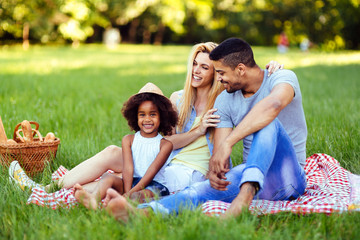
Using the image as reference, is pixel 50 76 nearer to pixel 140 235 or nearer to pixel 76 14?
pixel 140 235

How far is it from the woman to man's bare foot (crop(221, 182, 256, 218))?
765mm

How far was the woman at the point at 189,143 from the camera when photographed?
3574 millimetres

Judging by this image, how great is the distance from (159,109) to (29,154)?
4.48ft

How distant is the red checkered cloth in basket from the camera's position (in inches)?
118

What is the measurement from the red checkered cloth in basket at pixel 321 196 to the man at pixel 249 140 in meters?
0.11

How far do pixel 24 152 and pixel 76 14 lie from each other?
31.1 meters

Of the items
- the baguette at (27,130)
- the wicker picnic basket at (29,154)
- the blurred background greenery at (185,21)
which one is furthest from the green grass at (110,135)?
the blurred background greenery at (185,21)

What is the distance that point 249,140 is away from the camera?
3.55 meters

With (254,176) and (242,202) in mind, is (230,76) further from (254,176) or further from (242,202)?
(242,202)

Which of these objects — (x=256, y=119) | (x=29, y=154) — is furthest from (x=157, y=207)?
(x=29, y=154)

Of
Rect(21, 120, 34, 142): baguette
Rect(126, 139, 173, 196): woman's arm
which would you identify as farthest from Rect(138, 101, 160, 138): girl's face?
Rect(21, 120, 34, 142): baguette

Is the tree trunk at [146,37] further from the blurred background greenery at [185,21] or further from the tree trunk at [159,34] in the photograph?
the tree trunk at [159,34]

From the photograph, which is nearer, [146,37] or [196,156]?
[196,156]

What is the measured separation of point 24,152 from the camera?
13.3 feet
